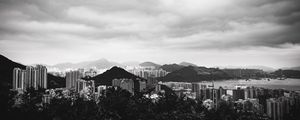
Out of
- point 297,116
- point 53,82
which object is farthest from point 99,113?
point 53,82

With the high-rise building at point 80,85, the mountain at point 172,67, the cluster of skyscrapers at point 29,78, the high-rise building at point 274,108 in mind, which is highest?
the mountain at point 172,67

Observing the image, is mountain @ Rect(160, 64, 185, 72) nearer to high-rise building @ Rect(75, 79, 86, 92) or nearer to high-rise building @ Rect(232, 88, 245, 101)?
high-rise building @ Rect(75, 79, 86, 92)

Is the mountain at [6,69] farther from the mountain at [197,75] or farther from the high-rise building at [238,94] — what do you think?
the mountain at [197,75]

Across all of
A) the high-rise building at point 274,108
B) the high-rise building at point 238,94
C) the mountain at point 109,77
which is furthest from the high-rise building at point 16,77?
the high-rise building at point 274,108

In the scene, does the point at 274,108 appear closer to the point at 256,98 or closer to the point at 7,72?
the point at 256,98

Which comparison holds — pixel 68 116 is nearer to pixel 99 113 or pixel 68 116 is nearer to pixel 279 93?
pixel 99 113
